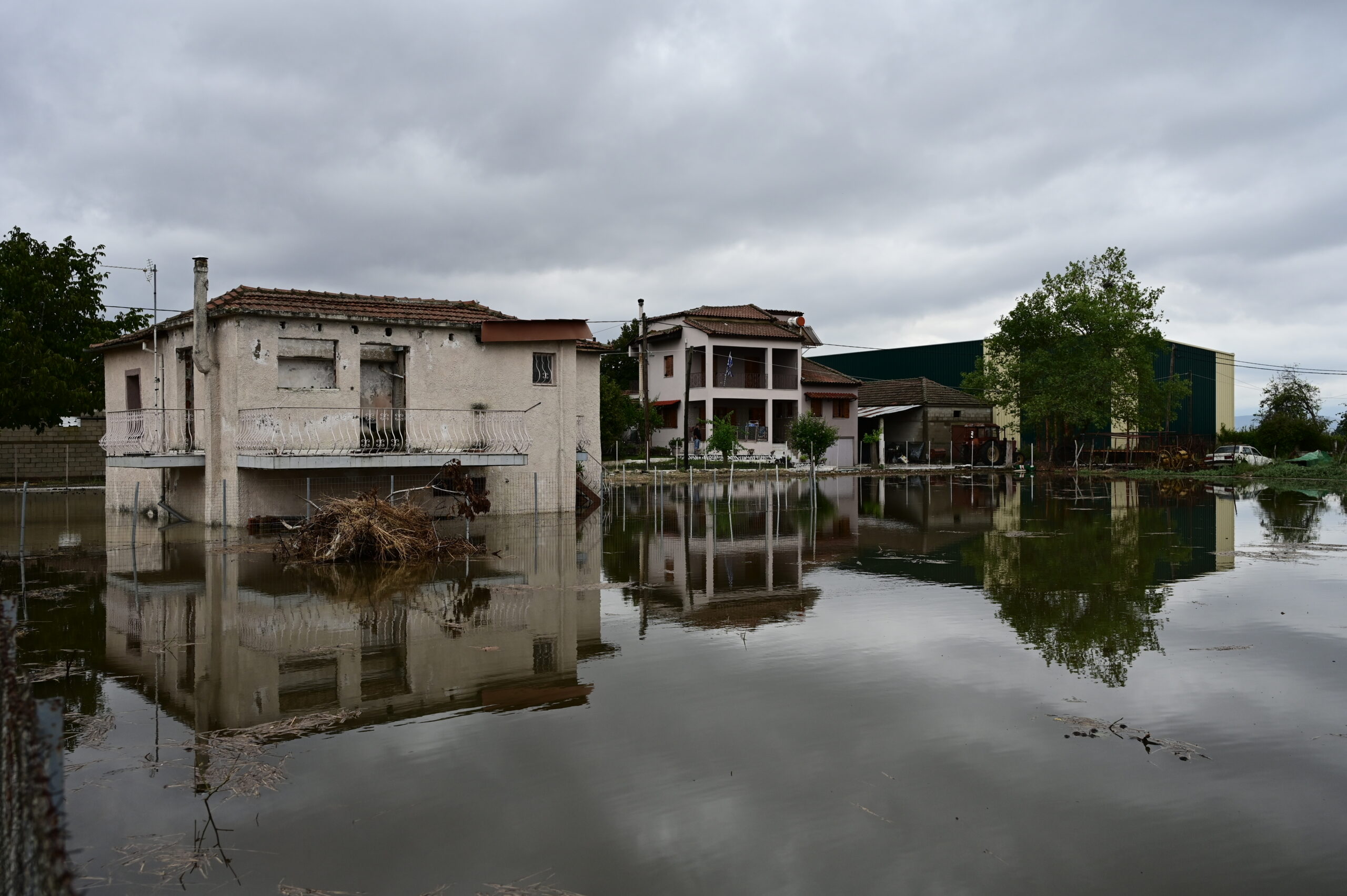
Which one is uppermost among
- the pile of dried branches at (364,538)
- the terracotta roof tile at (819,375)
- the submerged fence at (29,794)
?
the terracotta roof tile at (819,375)

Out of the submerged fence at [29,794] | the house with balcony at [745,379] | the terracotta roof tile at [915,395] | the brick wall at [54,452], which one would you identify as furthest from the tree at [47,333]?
the terracotta roof tile at [915,395]

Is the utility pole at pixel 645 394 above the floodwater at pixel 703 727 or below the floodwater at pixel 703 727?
above

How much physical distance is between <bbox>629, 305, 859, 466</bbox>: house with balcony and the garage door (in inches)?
1.7

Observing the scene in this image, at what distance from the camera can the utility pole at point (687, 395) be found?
44.9 meters

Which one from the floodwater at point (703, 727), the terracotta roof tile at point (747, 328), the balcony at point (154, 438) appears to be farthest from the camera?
the terracotta roof tile at point (747, 328)

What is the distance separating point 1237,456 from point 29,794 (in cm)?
6090

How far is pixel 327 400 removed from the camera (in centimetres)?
2075

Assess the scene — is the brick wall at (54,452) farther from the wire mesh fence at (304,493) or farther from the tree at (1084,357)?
the tree at (1084,357)

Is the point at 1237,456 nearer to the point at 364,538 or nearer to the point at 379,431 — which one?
the point at 379,431

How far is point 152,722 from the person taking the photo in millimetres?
6859

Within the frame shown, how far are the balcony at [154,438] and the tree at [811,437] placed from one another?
2827 centimetres

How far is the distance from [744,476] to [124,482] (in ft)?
83.3

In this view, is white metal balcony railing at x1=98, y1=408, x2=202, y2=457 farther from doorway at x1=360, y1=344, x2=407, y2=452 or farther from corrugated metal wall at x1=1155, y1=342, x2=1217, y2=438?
corrugated metal wall at x1=1155, y1=342, x2=1217, y2=438

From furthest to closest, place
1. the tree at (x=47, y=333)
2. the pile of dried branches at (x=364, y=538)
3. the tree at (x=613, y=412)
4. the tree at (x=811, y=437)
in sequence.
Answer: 1. the tree at (x=811, y=437)
2. the tree at (x=613, y=412)
3. the tree at (x=47, y=333)
4. the pile of dried branches at (x=364, y=538)
